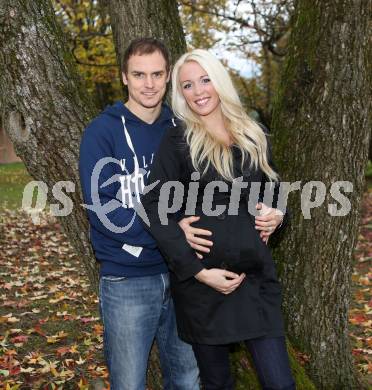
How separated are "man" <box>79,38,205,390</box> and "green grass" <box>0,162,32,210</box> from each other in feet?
45.2

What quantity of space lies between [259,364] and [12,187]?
2093 cm

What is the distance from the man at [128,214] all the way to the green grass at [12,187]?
1379 centimetres

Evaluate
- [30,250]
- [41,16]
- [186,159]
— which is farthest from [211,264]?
[30,250]

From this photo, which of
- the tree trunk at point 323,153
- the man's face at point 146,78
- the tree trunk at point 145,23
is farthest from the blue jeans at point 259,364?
the tree trunk at point 145,23

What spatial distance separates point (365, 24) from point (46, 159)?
219cm

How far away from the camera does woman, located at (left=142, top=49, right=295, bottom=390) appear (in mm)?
2902

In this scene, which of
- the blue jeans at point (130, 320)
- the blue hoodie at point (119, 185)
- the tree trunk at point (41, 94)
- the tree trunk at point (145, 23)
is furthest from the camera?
the tree trunk at point (145, 23)

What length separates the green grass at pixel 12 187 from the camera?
17.3 meters

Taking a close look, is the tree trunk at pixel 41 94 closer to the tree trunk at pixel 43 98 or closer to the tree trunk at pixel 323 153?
the tree trunk at pixel 43 98

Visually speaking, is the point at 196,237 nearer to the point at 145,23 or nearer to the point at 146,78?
the point at 146,78

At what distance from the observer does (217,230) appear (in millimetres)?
2938

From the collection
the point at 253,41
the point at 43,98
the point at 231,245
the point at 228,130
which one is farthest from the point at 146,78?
the point at 253,41

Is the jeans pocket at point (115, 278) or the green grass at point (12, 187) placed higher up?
the jeans pocket at point (115, 278)

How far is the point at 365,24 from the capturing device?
143 inches
